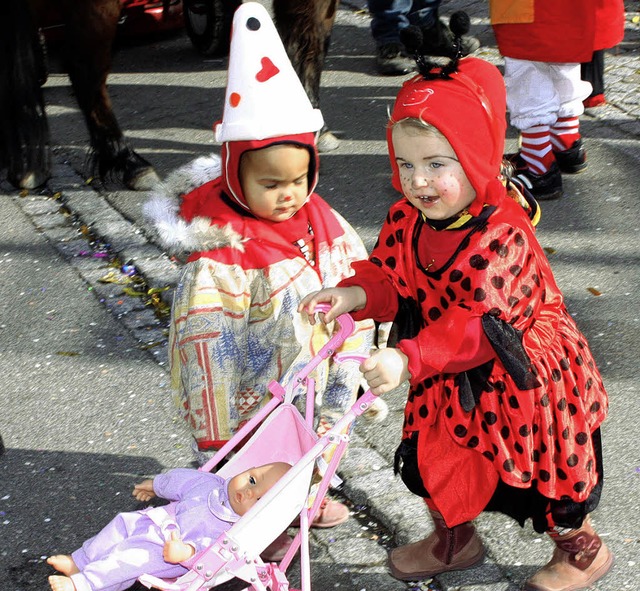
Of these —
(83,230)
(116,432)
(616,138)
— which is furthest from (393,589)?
(616,138)

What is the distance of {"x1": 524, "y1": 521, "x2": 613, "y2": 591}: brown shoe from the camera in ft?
10.1

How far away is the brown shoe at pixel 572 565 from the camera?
3.07m

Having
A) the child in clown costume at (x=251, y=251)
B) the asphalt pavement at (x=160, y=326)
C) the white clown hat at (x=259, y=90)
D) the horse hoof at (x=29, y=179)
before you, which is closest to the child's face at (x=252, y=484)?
the child in clown costume at (x=251, y=251)

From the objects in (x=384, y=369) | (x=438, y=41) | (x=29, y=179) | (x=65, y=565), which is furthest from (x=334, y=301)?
(x=438, y=41)

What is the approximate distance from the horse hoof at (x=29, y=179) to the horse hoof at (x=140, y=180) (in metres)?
0.43

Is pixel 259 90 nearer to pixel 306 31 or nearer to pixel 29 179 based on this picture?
pixel 306 31

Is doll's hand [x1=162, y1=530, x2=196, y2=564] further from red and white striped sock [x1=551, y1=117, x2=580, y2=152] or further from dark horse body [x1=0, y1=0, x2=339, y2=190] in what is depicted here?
red and white striped sock [x1=551, y1=117, x2=580, y2=152]

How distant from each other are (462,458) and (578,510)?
330 mm

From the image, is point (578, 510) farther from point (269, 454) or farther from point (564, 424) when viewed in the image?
point (269, 454)

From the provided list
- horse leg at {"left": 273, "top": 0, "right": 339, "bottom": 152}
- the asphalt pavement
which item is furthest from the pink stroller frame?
horse leg at {"left": 273, "top": 0, "right": 339, "bottom": 152}

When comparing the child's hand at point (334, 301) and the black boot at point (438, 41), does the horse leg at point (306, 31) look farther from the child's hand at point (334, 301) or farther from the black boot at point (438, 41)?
the child's hand at point (334, 301)

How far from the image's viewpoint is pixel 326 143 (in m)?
6.22

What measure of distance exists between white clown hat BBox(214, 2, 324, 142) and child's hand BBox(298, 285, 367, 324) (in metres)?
0.51

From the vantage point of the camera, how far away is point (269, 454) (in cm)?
294
